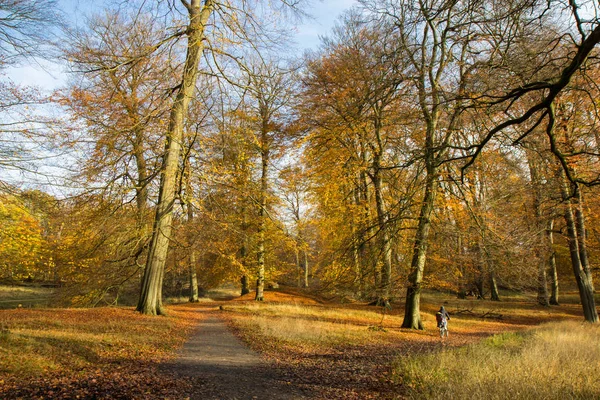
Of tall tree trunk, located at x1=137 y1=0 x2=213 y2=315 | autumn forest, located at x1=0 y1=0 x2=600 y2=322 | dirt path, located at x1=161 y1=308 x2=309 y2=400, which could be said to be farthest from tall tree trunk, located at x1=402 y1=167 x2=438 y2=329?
tall tree trunk, located at x1=137 y1=0 x2=213 y2=315

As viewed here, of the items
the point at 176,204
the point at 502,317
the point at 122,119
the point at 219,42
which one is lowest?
the point at 502,317

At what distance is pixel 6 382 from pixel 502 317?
2351 centimetres

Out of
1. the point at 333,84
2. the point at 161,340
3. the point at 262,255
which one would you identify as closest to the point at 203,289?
the point at 262,255

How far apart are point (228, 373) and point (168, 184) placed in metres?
7.75

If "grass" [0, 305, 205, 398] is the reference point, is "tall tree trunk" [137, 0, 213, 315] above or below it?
above

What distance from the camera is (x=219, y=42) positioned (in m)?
11.3

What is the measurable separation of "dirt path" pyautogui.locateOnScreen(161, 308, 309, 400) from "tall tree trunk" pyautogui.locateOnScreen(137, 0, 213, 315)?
391cm

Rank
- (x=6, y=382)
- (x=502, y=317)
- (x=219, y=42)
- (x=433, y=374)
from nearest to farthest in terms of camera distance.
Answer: (x=6, y=382) → (x=433, y=374) → (x=219, y=42) → (x=502, y=317)

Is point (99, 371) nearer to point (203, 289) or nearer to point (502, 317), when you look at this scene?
point (502, 317)

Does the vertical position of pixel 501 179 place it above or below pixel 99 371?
above

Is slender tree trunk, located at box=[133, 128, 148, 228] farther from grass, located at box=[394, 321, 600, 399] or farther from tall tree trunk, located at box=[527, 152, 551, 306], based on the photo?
tall tree trunk, located at box=[527, 152, 551, 306]

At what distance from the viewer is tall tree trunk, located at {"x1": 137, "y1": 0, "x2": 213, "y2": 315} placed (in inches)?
472

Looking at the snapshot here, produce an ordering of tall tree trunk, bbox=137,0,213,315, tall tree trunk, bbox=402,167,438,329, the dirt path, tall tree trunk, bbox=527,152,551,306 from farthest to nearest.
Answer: tall tree trunk, bbox=527,152,551,306
tall tree trunk, bbox=137,0,213,315
tall tree trunk, bbox=402,167,438,329
the dirt path

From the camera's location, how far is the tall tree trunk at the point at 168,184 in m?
12.0
